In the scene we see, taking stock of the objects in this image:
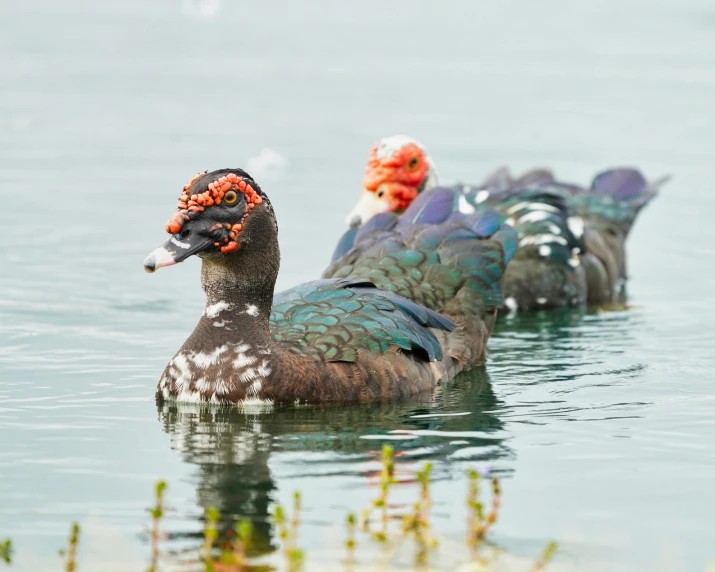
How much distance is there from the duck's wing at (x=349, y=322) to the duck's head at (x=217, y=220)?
2.27 feet

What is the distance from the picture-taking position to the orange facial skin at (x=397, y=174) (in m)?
13.3

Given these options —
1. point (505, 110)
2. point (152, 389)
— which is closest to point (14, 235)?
point (152, 389)

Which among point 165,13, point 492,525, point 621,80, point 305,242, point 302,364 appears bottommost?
point 492,525

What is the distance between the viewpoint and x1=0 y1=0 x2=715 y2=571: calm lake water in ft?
25.2

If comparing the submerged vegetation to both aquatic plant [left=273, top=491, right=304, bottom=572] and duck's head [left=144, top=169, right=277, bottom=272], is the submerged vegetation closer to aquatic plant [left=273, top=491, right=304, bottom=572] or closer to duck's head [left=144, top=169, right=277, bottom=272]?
aquatic plant [left=273, top=491, right=304, bottom=572]

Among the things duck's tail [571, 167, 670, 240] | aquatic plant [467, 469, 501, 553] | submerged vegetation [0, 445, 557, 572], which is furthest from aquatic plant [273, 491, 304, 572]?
duck's tail [571, 167, 670, 240]

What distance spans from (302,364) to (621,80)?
13.7m

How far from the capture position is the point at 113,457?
8.44 meters

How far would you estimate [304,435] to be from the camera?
8.83 m

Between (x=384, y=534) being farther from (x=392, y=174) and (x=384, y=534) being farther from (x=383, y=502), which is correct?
(x=392, y=174)

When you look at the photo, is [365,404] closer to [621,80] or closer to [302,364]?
[302,364]

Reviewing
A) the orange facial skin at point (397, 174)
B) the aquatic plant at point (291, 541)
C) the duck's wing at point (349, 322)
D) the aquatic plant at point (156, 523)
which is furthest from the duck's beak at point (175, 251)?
the orange facial skin at point (397, 174)

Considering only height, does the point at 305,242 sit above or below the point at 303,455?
above

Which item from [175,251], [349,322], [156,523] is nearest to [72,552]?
[156,523]
